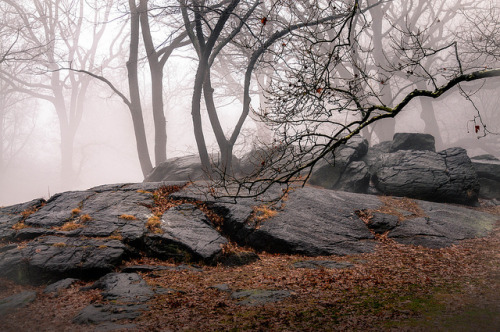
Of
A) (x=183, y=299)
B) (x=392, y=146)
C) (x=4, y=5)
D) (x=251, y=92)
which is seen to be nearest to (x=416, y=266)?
(x=183, y=299)

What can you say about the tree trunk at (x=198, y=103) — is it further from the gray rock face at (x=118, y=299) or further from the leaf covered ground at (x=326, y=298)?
the gray rock face at (x=118, y=299)

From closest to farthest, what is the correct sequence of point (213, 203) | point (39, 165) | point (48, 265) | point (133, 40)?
point (48, 265)
point (213, 203)
point (133, 40)
point (39, 165)

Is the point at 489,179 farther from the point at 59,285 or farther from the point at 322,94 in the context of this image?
the point at 59,285

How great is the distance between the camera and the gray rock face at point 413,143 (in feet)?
46.4

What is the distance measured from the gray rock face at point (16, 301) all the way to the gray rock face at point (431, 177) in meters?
10.4

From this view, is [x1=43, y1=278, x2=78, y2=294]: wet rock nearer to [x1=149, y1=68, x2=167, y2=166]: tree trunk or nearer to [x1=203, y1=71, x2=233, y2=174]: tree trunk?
[x1=203, y1=71, x2=233, y2=174]: tree trunk

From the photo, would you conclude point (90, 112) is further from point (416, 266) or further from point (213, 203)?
point (416, 266)

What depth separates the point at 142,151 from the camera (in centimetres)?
1625

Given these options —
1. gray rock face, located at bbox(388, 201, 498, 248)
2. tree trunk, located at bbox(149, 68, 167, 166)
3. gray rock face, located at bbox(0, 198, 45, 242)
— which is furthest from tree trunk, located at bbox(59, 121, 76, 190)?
gray rock face, located at bbox(388, 201, 498, 248)

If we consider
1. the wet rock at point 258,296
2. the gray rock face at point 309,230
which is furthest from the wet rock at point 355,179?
the wet rock at point 258,296

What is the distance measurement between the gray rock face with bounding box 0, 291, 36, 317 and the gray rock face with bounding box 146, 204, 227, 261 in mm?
2309

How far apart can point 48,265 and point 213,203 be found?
13.2ft

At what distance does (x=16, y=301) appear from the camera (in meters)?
5.29

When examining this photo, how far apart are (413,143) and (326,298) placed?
11.3m
